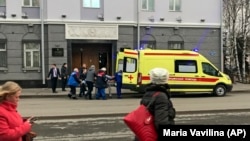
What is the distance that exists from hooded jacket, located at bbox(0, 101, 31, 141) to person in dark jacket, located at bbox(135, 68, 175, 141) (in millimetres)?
1229

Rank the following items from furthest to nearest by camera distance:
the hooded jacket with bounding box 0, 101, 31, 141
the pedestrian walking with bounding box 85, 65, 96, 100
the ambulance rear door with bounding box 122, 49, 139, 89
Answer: the ambulance rear door with bounding box 122, 49, 139, 89
the pedestrian walking with bounding box 85, 65, 96, 100
the hooded jacket with bounding box 0, 101, 31, 141

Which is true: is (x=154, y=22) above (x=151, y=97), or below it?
above

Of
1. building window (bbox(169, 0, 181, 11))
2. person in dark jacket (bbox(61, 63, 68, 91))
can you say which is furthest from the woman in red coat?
building window (bbox(169, 0, 181, 11))

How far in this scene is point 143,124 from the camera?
13.7ft

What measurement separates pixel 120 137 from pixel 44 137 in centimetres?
173

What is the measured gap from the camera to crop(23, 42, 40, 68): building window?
87.9 ft

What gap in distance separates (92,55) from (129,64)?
254 inches

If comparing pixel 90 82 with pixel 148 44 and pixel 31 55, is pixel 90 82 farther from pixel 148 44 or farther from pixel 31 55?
pixel 148 44

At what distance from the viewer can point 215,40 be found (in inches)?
1187

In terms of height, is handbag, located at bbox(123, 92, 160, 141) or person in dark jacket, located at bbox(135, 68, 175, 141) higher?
person in dark jacket, located at bbox(135, 68, 175, 141)

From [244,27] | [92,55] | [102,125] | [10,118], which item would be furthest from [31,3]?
[10,118]

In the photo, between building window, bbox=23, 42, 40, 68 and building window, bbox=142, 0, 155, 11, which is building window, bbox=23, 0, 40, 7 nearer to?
building window, bbox=23, 42, 40, 68

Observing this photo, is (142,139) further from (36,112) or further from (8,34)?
(8,34)

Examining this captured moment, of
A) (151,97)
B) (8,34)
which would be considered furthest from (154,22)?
(151,97)
